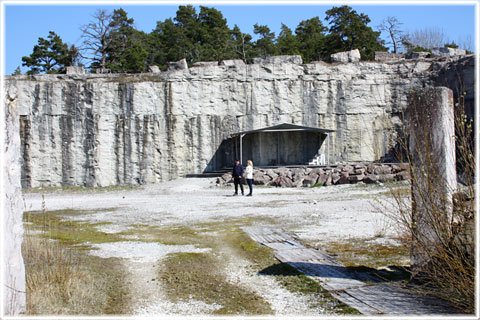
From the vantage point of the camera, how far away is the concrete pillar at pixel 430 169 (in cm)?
507

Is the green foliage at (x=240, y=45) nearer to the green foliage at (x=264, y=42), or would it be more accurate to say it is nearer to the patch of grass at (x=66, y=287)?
the green foliage at (x=264, y=42)

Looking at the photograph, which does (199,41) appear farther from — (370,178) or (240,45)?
(370,178)

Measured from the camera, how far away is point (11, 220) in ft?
14.6

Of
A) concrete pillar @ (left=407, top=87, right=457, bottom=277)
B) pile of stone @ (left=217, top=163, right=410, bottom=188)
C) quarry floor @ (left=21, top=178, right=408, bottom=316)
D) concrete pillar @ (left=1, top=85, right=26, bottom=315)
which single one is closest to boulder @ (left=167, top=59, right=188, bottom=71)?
pile of stone @ (left=217, top=163, right=410, bottom=188)

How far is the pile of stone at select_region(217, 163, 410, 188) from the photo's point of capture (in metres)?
21.1

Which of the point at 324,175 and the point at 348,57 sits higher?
the point at 348,57

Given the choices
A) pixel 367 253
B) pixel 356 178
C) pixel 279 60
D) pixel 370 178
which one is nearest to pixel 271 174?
pixel 356 178

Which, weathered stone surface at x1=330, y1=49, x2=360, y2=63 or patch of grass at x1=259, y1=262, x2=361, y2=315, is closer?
patch of grass at x1=259, y1=262, x2=361, y2=315

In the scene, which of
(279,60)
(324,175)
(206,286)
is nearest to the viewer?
(206,286)

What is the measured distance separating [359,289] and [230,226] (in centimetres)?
533

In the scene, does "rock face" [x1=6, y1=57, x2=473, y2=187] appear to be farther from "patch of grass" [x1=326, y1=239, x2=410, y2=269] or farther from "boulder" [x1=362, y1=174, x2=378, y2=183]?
"patch of grass" [x1=326, y1=239, x2=410, y2=269]

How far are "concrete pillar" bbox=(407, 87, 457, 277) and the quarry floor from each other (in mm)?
381

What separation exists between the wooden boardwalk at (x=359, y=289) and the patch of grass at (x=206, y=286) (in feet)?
3.25

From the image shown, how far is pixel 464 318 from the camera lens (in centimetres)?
436
